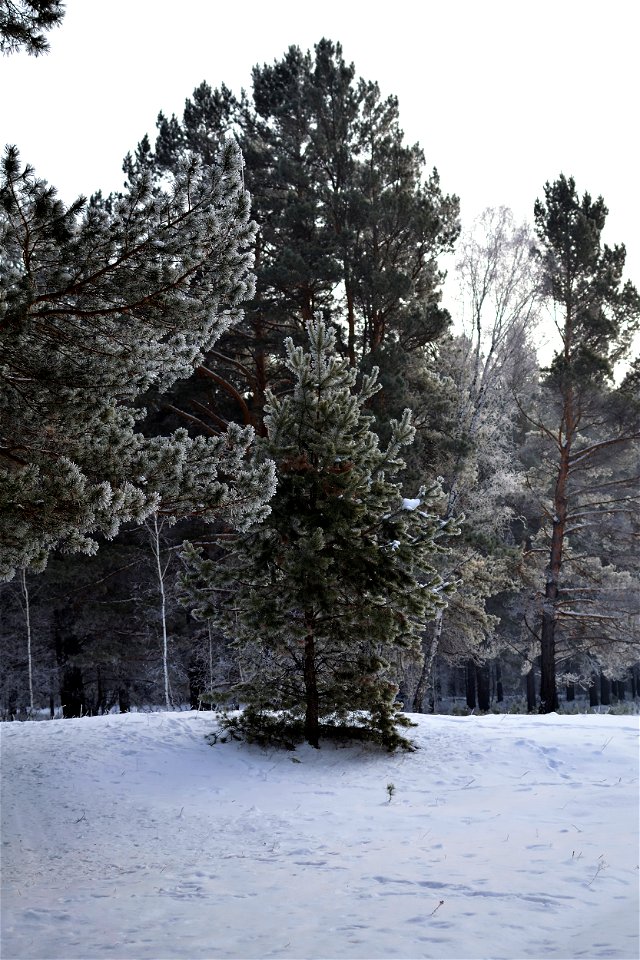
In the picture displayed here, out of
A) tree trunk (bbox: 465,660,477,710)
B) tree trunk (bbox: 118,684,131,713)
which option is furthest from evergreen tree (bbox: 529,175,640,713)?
tree trunk (bbox: 465,660,477,710)

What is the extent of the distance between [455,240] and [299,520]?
1262 centimetres

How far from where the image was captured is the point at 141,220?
677cm

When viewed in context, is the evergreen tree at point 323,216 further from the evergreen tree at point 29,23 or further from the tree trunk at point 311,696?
the evergreen tree at point 29,23

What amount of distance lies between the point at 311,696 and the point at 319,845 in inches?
148

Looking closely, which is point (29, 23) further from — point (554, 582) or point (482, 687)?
point (482, 687)

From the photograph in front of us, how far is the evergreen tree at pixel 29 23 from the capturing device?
18.3ft

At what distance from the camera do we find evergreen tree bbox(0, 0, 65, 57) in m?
5.57

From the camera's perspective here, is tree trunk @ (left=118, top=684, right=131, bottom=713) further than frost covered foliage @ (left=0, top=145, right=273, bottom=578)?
Yes

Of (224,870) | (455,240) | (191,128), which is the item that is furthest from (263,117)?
(224,870)

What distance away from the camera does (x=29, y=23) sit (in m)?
5.60

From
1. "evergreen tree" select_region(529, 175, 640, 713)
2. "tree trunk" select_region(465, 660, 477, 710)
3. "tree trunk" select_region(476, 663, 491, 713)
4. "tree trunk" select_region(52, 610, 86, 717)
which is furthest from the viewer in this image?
"tree trunk" select_region(465, 660, 477, 710)

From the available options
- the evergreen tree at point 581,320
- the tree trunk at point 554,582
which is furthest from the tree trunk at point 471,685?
the evergreen tree at point 581,320

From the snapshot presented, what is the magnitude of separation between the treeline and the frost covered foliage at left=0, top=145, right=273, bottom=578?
0.10ft

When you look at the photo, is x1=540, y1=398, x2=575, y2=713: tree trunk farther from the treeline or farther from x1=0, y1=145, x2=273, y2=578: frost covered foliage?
x1=0, y1=145, x2=273, y2=578: frost covered foliage
